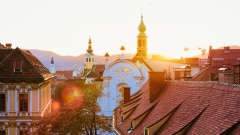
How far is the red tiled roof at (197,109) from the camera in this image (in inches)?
504

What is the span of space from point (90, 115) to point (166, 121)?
65.6 ft

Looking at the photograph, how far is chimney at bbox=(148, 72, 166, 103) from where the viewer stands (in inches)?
879

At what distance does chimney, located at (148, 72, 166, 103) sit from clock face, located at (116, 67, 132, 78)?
2705 centimetres

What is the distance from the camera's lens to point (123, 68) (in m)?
50.1

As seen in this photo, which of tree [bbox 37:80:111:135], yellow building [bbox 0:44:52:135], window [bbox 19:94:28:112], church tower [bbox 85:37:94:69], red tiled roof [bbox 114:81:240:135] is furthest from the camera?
church tower [bbox 85:37:94:69]

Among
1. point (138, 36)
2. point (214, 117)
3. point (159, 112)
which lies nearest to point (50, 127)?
point (159, 112)

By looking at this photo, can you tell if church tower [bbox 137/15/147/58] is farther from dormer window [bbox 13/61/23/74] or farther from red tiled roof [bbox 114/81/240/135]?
red tiled roof [bbox 114/81/240/135]

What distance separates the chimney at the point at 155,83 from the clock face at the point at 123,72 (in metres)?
27.0

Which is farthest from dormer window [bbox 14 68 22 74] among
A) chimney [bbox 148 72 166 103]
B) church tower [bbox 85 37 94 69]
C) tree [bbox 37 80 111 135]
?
church tower [bbox 85 37 94 69]

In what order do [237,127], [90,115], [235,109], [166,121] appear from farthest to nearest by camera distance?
1. [90,115]
2. [166,121]
3. [235,109]
4. [237,127]

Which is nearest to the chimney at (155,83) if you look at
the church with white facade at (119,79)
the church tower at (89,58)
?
the church with white facade at (119,79)

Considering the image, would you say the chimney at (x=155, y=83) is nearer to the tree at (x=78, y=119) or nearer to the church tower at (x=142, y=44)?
the tree at (x=78, y=119)

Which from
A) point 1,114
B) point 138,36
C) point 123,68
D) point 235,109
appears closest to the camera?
point 235,109

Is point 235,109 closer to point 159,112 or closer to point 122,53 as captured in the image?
point 159,112
